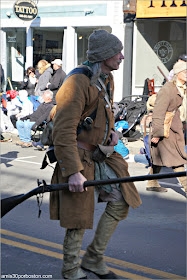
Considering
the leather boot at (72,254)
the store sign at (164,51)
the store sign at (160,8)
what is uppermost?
the store sign at (160,8)

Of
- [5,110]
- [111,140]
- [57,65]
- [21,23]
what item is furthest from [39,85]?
[111,140]

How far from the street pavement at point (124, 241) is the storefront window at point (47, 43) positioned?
1167 cm

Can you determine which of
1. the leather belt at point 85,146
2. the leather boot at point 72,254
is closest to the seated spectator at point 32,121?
the leather belt at point 85,146

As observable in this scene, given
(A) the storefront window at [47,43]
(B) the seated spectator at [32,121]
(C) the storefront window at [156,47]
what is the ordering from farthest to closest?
(A) the storefront window at [47,43]
(C) the storefront window at [156,47]
(B) the seated spectator at [32,121]

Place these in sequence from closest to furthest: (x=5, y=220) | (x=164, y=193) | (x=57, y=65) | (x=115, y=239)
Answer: (x=115, y=239)
(x=5, y=220)
(x=164, y=193)
(x=57, y=65)

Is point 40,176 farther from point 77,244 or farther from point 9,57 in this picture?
point 9,57

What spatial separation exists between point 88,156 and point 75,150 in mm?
220

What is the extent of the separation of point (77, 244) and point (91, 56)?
1437mm

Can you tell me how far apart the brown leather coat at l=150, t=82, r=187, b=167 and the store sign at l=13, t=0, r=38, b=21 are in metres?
12.1

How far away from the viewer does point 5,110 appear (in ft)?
49.3

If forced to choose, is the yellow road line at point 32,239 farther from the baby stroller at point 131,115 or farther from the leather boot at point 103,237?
the baby stroller at point 131,115

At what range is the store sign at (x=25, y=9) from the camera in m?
17.6

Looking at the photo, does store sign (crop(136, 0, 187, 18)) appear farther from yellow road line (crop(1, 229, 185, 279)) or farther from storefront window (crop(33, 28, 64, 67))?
yellow road line (crop(1, 229, 185, 279))

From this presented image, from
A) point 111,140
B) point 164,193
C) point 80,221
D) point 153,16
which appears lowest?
point 164,193
